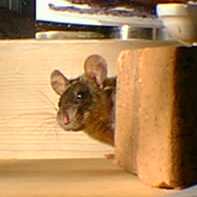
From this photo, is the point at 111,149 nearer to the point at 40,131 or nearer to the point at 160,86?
the point at 40,131

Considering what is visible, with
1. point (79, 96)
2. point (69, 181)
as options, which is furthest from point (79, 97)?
point (69, 181)

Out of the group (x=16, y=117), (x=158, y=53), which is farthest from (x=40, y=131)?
(x=158, y=53)

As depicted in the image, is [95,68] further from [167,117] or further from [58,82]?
[167,117]

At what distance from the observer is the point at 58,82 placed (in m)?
0.70

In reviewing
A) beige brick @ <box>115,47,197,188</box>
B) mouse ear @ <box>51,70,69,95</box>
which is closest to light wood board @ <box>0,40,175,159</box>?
mouse ear @ <box>51,70,69,95</box>

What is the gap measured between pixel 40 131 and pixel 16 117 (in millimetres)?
32

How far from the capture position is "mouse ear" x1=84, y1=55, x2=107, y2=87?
26.9 inches

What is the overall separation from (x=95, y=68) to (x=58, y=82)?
0.15 feet

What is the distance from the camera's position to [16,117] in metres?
0.72

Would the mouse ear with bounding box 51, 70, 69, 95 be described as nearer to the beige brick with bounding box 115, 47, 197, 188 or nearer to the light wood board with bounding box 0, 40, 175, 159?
the light wood board with bounding box 0, 40, 175, 159

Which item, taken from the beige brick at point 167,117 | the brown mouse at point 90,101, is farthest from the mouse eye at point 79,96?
the beige brick at point 167,117

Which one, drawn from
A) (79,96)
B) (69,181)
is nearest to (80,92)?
(79,96)

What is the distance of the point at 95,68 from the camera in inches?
27.0

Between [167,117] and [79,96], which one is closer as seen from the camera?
[167,117]
